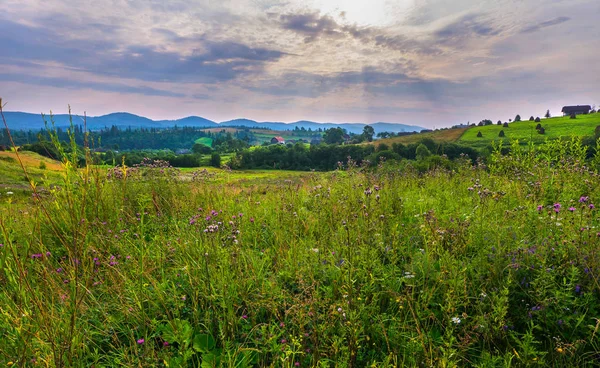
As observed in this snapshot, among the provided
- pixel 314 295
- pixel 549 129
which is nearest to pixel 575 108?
pixel 549 129

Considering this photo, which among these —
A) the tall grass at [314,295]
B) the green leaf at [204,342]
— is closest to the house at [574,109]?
the tall grass at [314,295]

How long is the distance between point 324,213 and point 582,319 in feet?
10.9

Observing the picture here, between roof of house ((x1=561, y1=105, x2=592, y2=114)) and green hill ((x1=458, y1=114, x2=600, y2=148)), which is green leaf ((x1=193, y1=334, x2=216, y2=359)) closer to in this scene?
green hill ((x1=458, y1=114, x2=600, y2=148))

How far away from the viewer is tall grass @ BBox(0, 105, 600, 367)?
7.11 ft

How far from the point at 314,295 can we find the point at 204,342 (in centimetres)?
99

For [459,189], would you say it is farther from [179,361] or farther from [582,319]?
[179,361]

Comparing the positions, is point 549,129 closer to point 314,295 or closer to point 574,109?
point 574,109

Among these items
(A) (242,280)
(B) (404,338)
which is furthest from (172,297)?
(B) (404,338)

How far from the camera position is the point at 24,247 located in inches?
158

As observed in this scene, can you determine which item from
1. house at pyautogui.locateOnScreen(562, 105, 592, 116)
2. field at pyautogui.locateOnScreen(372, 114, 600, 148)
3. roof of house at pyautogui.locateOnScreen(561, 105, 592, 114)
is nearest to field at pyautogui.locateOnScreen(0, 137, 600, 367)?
Result: field at pyautogui.locateOnScreen(372, 114, 600, 148)

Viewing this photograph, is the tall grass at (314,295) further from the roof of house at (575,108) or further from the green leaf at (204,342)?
the roof of house at (575,108)

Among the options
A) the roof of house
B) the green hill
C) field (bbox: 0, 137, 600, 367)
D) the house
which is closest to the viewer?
field (bbox: 0, 137, 600, 367)

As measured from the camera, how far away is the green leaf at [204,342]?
232 cm

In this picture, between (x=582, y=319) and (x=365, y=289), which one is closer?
(x=582, y=319)
